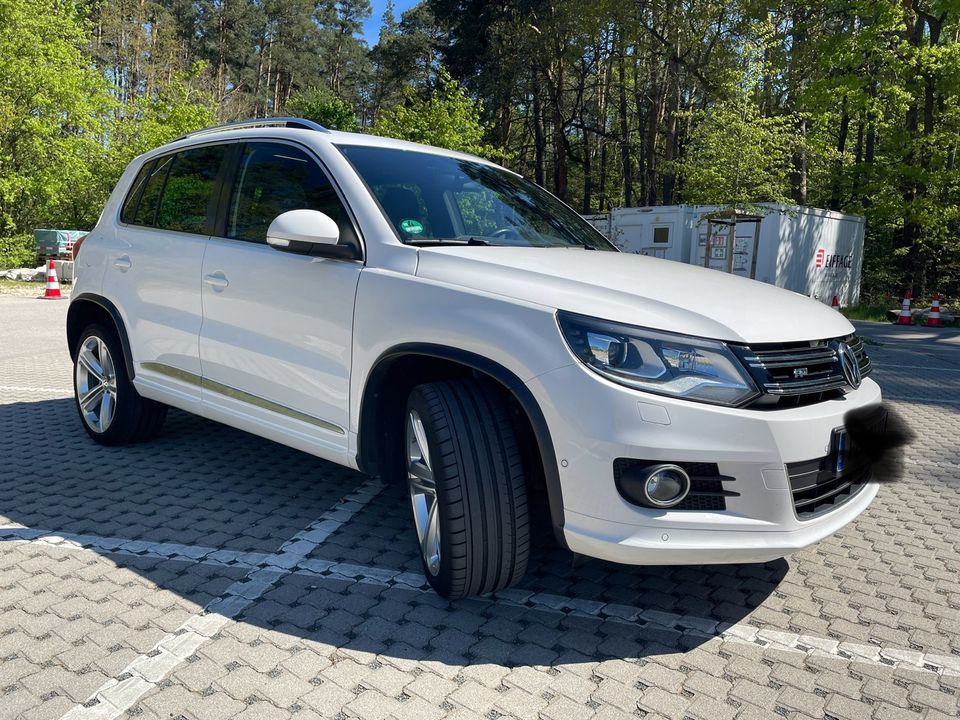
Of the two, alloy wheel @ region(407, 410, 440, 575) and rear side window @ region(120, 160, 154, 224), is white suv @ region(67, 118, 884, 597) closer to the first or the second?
alloy wheel @ region(407, 410, 440, 575)

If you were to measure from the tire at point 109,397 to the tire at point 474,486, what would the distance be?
2.60 m

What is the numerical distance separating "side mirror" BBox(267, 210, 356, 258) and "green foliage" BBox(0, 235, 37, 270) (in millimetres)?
25615

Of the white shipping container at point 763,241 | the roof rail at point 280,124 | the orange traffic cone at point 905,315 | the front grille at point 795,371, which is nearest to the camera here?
the front grille at point 795,371

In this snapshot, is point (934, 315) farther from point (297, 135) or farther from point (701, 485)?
point (701, 485)

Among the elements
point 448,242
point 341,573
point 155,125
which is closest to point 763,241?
point 448,242

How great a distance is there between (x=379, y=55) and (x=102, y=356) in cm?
4245

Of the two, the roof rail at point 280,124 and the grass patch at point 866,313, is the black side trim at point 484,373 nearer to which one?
the roof rail at point 280,124

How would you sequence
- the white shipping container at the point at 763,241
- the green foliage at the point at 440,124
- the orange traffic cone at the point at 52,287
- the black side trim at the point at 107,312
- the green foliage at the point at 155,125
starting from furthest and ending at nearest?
the green foliage at the point at 155,125
the green foliage at the point at 440,124
the white shipping container at the point at 763,241
the orange traffic cone at the point at 52,287
the black side trim at the point at 107,312

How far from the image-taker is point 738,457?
2434 mm

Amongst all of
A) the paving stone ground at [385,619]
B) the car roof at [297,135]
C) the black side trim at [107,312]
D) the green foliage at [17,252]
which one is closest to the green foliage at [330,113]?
the green foliage at [17,252]

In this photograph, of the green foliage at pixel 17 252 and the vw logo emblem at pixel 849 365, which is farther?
the green foliage at pixel 17 252

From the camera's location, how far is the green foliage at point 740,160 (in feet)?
66.6

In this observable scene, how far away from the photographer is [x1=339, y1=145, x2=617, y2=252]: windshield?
3.38 m

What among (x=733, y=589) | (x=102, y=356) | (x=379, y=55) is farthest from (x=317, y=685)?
(x=379, y=55)
